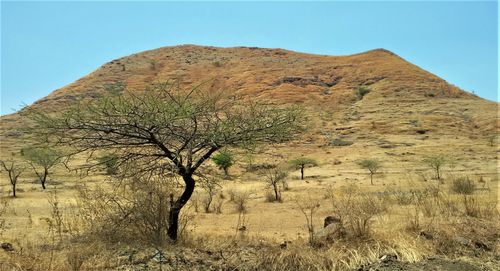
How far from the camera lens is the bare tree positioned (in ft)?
24.9

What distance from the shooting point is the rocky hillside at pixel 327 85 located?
46.8 meters

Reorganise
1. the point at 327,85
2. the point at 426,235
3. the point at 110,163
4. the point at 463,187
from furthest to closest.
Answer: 1. the point at 327,85
2. the point at 463,187
3. the point at 110,163
4. the point at 426,235

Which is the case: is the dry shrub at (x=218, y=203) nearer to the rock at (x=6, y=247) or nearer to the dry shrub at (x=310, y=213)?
the dry shrub at (x=310, y=213)

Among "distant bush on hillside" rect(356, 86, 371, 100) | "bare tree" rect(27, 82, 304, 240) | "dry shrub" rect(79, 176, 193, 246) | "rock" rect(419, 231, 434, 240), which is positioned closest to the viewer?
"dry shrub" rect(79, 176, 193, 246)

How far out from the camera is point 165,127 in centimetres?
791

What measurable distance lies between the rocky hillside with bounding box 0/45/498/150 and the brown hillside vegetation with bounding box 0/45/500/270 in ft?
1.02

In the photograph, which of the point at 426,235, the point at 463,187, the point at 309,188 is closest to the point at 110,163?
the point at 426,235

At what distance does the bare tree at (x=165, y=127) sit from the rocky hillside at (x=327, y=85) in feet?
101

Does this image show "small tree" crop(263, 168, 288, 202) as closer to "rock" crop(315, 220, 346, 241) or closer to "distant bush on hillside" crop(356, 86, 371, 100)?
"rock" crop(315, 220, 346, 241)

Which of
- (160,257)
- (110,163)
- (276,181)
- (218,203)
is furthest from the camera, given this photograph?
(276,181)

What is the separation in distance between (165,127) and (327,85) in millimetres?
58891

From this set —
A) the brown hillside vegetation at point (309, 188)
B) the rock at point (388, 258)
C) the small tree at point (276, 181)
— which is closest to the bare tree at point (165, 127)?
the brown hillside vegetation at point (309, 188)

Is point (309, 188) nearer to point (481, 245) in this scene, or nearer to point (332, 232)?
point (332, 232)

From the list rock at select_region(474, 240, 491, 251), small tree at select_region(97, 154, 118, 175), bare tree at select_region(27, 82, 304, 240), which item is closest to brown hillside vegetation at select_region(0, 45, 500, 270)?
rock at select_region(474, 240, 491, 251)
